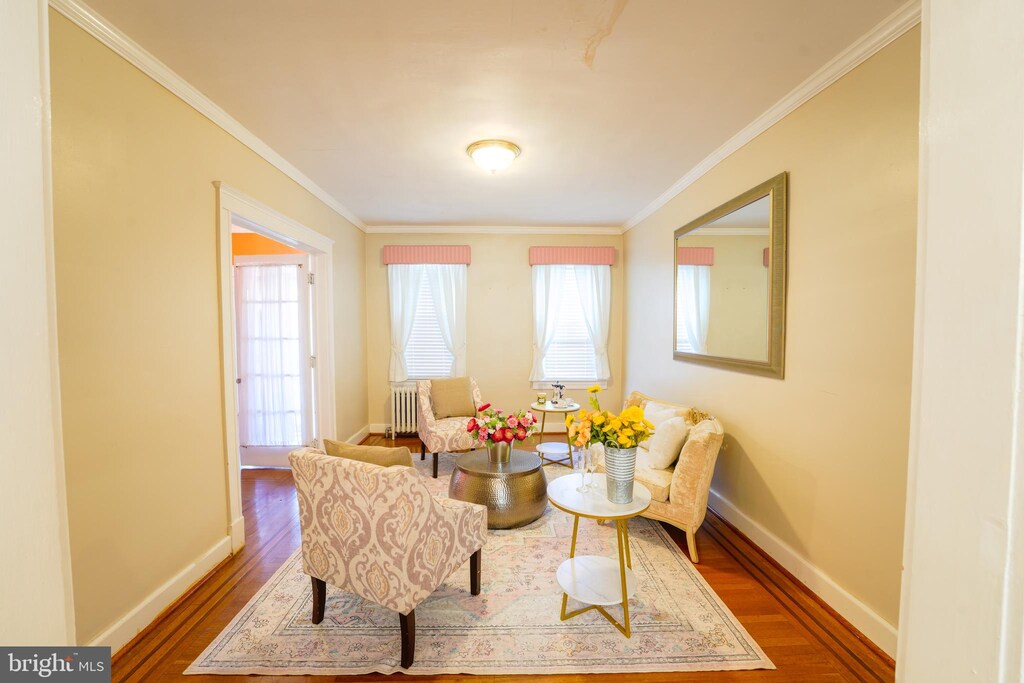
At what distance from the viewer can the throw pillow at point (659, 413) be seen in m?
3.29

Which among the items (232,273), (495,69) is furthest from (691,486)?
(232,273)

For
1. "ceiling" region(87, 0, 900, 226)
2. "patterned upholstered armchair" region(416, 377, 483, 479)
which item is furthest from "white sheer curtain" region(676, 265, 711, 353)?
"patterned upholstered armchair" region(416, 377, 483, 479)

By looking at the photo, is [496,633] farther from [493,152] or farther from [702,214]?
[702,214]

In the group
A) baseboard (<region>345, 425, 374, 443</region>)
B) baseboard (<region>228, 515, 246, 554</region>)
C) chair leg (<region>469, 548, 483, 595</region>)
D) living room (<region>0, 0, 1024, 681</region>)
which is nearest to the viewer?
living room (<region>0, 0, 1024, 681</region>)

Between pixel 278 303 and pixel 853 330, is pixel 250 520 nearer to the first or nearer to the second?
pixel 278 303

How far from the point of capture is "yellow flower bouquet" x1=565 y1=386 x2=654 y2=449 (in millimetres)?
1949

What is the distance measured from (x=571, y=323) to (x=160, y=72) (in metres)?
4.49

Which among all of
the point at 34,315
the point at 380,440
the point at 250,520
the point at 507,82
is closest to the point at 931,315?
the point at 34,315

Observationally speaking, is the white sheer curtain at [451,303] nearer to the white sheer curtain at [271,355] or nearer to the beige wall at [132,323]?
the white sheer curtain at [271,355]

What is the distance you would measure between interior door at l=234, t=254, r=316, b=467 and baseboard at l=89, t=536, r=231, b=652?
1.86 m

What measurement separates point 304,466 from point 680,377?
3.23 m

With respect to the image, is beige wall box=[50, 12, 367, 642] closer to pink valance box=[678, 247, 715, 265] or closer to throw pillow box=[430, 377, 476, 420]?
throw pillow box=[430, 377, 476, 420]

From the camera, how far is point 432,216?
195 inches

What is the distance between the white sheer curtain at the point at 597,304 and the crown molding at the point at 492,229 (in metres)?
0.49
